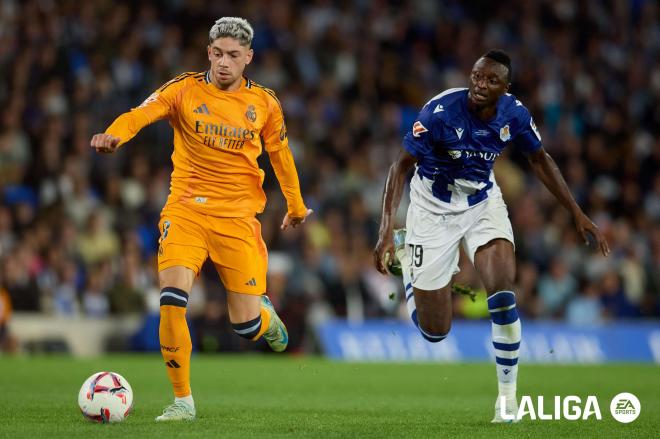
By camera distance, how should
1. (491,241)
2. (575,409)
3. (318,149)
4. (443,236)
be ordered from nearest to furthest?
(491,241) < (443,236) < (575,409) < (318,149)

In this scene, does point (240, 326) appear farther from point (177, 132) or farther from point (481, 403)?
point (481, 403)

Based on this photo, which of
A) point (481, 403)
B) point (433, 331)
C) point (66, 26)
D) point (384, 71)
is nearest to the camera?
point (433, 331)

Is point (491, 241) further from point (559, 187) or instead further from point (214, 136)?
point (214, 136)

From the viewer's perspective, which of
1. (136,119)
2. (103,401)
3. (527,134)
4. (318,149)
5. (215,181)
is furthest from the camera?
(318,149)

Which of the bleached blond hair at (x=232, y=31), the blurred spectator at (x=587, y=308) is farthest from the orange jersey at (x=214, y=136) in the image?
the blurred spectator at (x=587, y=308)

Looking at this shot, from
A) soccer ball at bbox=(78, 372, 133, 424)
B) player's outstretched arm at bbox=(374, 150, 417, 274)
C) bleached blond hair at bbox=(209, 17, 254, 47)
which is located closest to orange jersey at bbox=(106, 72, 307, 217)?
bleached blond hair at bbox=(209, 17, 254, 47)

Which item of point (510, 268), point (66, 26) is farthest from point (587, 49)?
point (510, 268)

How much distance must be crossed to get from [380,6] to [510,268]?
1734 centimetres

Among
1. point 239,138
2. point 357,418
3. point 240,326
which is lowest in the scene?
point 357,418

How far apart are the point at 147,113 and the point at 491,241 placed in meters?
2.91

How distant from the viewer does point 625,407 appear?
34.7 feet

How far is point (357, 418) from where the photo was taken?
30.1 ft

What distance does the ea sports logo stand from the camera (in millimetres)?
9398

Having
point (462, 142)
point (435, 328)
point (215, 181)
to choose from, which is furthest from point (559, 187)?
point (215, 181)
